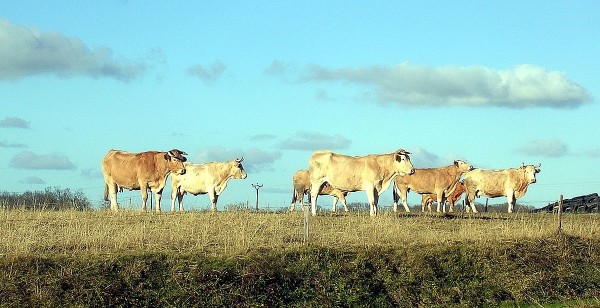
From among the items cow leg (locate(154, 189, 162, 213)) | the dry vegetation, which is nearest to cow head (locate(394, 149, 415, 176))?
the dry vegetation

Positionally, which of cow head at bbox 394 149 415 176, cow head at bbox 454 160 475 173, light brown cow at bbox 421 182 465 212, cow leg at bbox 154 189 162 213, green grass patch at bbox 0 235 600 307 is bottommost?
green grass patch at bbox 0 235 600 307

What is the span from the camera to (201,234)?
23.5m

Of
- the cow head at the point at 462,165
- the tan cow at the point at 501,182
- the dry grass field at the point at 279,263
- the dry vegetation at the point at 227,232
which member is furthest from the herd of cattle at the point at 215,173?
the tan cow at the point at 501,182

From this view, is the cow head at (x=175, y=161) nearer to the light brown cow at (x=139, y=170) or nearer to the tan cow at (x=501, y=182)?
the light brown cow at (x=139, y=170)

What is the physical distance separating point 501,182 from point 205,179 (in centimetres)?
1779

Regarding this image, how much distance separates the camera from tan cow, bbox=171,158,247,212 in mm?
36844

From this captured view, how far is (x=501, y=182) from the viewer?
46.7 m

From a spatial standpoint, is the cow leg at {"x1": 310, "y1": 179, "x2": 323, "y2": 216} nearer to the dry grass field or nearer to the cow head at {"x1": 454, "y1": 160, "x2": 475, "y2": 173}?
the dry grass field

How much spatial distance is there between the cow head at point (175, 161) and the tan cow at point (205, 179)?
3.85 feet

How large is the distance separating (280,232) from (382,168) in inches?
424

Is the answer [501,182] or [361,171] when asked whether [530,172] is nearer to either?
[501,182]

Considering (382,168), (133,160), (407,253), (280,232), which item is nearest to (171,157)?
(133,160)

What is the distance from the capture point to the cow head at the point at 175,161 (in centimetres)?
3525

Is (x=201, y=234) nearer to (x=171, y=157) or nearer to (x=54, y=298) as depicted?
(x=54, y=298)
